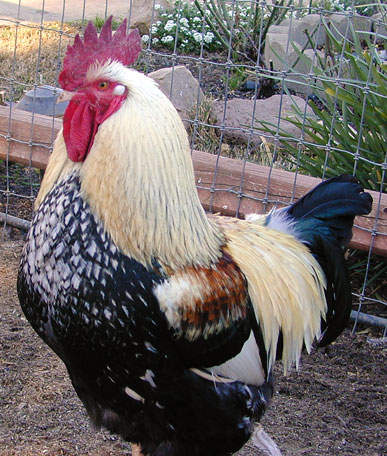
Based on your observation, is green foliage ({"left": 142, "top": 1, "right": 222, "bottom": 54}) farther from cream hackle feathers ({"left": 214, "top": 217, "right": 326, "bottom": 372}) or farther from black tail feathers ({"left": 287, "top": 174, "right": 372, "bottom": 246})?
cream hackle feathers ({"left": 214, "top": 217, "right": 326, "bottom": 372})

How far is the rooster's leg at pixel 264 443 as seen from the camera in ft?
10.4

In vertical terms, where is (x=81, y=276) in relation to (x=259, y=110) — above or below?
below

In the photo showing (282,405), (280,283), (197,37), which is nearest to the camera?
(280,283)

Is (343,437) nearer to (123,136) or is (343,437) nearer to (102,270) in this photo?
(102,270)

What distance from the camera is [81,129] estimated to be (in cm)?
240

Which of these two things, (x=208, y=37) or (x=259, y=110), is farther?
(x=208, y=37)

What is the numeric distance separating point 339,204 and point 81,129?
1261mm

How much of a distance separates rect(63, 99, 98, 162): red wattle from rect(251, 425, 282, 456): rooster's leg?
5.34ft

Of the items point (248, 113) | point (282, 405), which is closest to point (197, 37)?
point (248, 113)

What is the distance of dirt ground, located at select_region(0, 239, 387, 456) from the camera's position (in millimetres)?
3240

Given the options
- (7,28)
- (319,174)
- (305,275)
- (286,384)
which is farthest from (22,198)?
(7,28)

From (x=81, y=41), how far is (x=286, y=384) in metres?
2.24

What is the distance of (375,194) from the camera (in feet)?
13.3

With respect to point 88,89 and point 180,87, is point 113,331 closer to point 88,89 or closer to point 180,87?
point 88,89
